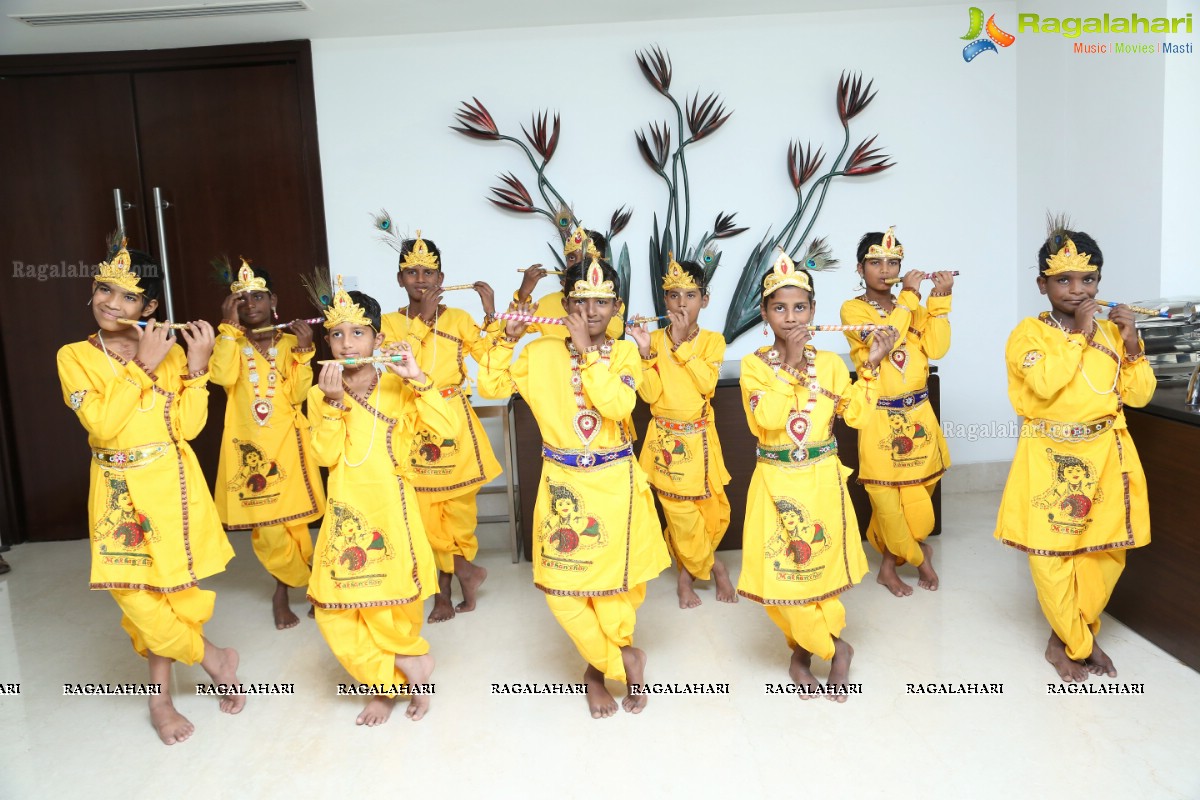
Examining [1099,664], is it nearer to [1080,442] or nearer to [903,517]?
[1080,442]

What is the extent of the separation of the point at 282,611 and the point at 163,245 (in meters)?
2.27

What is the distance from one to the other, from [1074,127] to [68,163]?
5101mm

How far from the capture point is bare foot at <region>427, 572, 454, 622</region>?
150 inches

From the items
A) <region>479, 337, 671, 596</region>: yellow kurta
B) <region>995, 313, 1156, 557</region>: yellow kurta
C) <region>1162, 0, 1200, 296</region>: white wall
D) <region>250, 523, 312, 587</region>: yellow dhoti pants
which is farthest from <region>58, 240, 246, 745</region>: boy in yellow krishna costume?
<region>1162, 0, 1200, 296</region>: white wall

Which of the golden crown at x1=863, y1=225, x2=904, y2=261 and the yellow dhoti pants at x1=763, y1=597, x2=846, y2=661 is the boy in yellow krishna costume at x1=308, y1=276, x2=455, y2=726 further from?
the golden crown at x1=863, y1=225, x2=904, y2=261

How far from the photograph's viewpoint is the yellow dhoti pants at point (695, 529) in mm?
3770

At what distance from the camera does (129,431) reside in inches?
111

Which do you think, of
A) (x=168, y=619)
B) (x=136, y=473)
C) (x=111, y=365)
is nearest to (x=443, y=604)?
(x=168, y=619)

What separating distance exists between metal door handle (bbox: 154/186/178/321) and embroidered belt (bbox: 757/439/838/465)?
357 cm

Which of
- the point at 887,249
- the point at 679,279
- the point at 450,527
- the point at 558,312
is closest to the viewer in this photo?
the point at 679,279

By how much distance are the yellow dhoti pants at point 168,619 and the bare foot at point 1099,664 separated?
290cm

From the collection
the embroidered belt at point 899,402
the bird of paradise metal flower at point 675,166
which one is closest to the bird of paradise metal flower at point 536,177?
the bird of paradise metal flower at point 675,166

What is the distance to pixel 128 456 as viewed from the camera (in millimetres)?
2848

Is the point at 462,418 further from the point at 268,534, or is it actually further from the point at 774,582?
the point at 774,582
